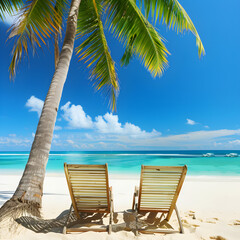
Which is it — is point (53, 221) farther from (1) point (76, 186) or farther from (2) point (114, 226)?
(2) point (114, 226)

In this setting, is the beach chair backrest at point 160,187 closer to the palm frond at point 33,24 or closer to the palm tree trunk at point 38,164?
the palm tree trunk at point 38,164

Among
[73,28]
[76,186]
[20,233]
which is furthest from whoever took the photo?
[73,28]

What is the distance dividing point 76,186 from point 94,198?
32cm

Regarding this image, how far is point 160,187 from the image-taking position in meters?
2.51

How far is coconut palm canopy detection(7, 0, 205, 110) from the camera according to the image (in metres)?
3.64

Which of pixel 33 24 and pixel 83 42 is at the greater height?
pixel 83 42

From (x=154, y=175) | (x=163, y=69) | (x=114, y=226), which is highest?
(x=163, y=69)

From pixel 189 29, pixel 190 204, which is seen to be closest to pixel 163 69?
pixel 189 29

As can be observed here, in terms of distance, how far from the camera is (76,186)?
2.49 meters

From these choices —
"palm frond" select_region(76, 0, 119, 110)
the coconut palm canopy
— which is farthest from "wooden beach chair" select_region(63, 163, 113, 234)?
"palm frond" select_region(76, 0, 119, 110)

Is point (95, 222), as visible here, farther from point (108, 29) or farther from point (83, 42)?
point (108, 29)

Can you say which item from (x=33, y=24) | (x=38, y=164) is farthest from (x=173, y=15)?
(x=38, y=164)

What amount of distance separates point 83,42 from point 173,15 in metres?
2.41

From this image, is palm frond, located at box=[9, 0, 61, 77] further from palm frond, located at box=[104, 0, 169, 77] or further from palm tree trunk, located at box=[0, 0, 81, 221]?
palm frond, located at box=[104, 0, 169, 77]
